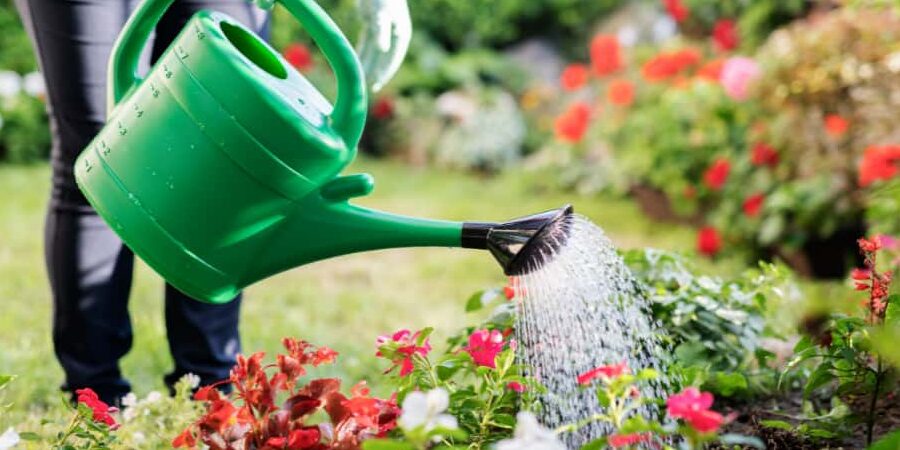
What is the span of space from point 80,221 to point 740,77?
2.83m

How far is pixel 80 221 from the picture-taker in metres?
1.60

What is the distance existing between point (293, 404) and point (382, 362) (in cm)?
127

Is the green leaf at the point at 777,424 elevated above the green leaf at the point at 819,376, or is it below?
below

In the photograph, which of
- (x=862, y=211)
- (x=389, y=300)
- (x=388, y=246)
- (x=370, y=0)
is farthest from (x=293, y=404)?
(x=862, y=211)

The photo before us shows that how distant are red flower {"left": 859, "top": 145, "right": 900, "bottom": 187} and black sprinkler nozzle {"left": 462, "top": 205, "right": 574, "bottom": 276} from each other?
6.84ft

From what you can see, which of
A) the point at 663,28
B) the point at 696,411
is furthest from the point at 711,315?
the point at 663,28

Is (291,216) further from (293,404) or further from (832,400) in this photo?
(832,400)

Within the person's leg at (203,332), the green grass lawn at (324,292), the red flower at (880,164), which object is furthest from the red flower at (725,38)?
the person's leg at (203,332)

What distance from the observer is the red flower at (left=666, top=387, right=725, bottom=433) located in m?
0.88

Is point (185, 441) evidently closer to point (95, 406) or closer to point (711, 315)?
point (95, 406)

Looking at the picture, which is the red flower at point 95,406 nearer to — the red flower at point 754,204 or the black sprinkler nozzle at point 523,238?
the black sprinkler nozzle at point 523,238

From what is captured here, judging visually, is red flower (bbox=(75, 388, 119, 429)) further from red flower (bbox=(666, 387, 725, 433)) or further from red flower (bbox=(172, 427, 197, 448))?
red flower (bbox=(666, 387, 725, 433))

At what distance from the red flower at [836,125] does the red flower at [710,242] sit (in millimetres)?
591

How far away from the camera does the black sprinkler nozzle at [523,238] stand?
1.14 meters
